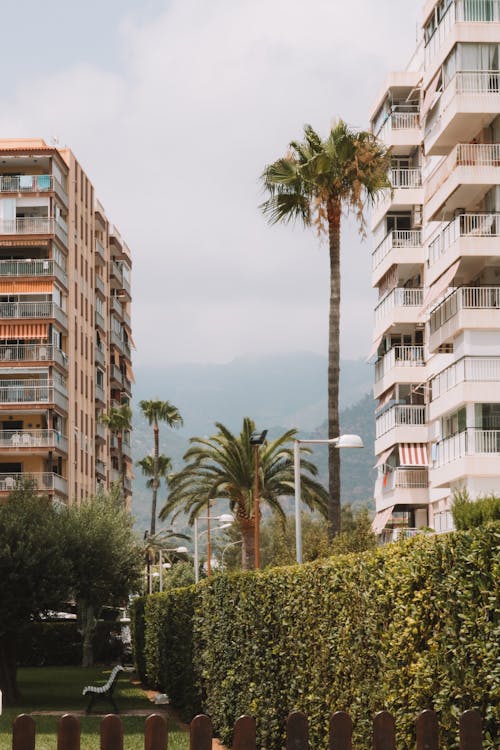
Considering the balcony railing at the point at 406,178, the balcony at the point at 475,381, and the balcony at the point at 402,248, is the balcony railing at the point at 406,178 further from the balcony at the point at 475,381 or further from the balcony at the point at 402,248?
the balcony at the point at 475,381

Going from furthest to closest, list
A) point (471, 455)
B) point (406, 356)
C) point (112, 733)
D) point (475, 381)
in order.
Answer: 1. point (406, 356)
2. point (475, 381)
3. point (471, 455)
4. point (112, 733)

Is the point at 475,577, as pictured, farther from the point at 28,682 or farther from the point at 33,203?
the point at 33,203

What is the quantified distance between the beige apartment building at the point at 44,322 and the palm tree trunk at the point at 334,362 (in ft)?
147

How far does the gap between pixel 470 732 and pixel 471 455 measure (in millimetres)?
42741

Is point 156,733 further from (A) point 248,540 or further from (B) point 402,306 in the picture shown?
(B) point 402,306

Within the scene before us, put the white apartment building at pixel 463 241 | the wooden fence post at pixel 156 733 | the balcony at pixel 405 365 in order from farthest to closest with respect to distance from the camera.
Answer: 1. the balcony at pixel 405 365
2. the white apartment building at pixel 463 241
3. the wooden fence post at pixel 156 733

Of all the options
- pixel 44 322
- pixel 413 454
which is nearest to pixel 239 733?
pixel 413 454

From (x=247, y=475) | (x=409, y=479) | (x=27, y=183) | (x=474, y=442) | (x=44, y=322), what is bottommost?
(x=247, y=475)

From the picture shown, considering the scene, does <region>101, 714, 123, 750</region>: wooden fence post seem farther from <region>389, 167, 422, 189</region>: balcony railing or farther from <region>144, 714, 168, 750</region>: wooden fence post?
<region>389, 167, 422, 189</region>: balcony railing

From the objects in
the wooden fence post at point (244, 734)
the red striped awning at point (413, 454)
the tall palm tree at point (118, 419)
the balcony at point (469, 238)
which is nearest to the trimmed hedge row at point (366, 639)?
the wooden fence post at point (244, 734)

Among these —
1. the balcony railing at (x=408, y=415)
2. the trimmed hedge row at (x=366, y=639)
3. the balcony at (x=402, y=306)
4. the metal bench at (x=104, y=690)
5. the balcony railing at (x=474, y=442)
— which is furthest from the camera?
the balcony railing at (x=408, y=415)

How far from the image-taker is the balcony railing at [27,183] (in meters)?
93.4

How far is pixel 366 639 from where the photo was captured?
44.0 ft

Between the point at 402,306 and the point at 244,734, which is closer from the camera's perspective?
the point at 244,734
